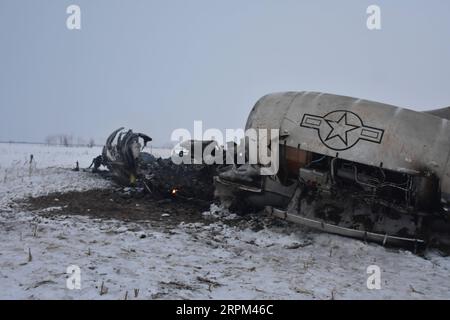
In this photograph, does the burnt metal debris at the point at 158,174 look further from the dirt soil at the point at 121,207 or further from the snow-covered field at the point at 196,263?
the snow-covered field at the point at 196,263

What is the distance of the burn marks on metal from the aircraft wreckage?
0.06 feet

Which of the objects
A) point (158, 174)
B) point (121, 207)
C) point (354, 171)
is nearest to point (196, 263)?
point (354, 171)

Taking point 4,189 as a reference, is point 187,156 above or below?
above

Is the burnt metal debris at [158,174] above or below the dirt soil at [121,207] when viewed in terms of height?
above

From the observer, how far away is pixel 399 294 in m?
4.41

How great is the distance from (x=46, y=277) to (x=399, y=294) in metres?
4.32

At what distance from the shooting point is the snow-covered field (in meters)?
4.18

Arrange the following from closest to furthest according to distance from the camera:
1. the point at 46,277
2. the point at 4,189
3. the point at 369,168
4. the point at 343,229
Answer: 1. the point at 46,277
2. the point at 343,229
3. the point at 369,168
4. the point at 4,189

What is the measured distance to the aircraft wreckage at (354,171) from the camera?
6.16 meters

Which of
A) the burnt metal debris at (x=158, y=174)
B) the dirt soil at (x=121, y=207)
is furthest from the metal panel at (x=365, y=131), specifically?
the dirt soil at (x=121, y=207)

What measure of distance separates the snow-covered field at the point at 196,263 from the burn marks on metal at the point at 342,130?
1.80 m

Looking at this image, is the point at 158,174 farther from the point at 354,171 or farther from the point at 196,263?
→ the point at 354,171
